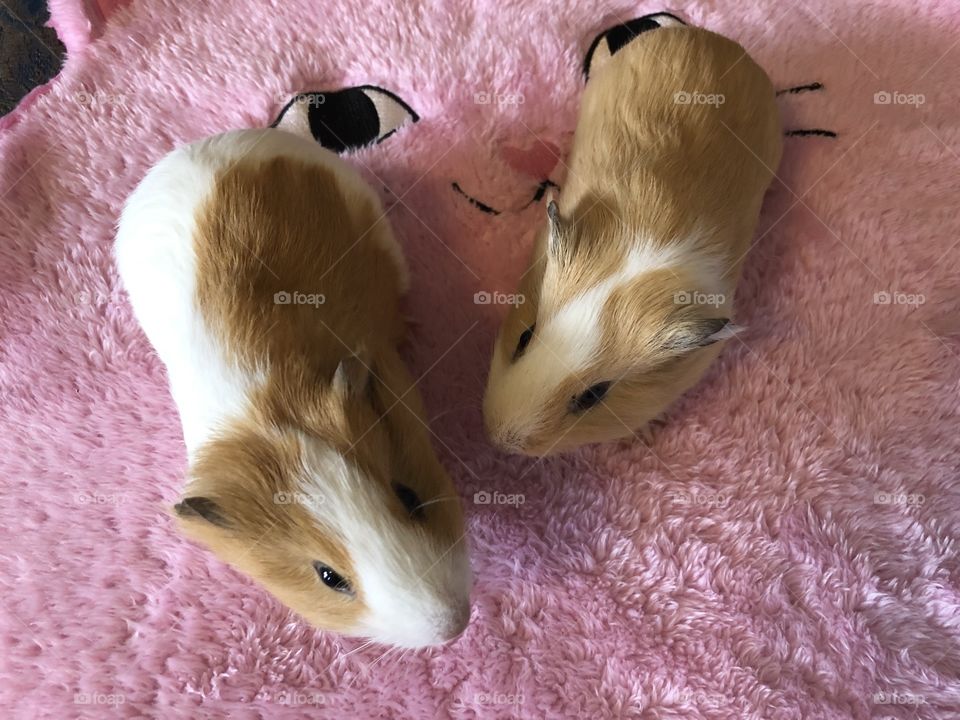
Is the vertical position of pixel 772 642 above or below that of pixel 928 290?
below

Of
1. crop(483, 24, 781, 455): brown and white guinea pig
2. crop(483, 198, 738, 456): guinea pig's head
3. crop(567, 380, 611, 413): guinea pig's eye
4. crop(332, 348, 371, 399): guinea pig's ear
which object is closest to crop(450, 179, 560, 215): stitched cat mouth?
crop(483, 24, 781, 455): brown and white guinea pig

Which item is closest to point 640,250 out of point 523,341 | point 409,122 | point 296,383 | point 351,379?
point 523,341

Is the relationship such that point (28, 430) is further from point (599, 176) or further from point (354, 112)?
point (599, 176)

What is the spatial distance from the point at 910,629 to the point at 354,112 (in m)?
2.63

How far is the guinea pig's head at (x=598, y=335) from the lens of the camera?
1.92 m

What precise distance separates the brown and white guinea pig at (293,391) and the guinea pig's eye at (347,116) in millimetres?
526

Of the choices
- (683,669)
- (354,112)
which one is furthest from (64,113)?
(683,669)

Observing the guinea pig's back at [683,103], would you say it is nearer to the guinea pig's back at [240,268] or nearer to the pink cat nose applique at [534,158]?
the pink cat nose applique at [534,158]

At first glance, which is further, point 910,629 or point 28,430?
point 28,430

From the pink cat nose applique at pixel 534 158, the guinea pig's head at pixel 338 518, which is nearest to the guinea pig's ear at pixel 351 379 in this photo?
the guinea pig's head at pixel 338 518

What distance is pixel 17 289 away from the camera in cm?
262

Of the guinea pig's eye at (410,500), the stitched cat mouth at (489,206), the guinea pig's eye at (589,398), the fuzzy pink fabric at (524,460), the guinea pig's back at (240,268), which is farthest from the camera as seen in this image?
the stitched cat mouth at (489,206)

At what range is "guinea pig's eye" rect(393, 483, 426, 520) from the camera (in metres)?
1.74

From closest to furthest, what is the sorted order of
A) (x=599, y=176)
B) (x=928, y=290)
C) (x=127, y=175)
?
(x=599, y=176) < (x=928, y=290) < (x=127, y=175)
